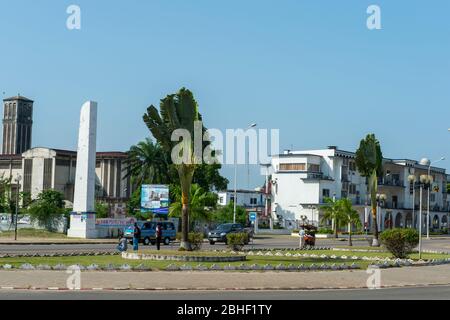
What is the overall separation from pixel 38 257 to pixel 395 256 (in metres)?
17.7

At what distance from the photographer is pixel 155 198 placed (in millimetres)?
70188

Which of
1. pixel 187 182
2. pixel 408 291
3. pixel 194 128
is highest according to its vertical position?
pixel 194 128

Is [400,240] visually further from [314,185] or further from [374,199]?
[314,185]

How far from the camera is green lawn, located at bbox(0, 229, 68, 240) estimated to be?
63481 mm

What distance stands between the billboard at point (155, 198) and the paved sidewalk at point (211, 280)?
43.1 metres

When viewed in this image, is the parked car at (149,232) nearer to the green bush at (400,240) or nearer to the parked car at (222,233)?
the parked car at (222,233)

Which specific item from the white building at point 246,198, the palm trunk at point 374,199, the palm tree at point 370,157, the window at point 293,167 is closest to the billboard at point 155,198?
the palm tree at point 370,157

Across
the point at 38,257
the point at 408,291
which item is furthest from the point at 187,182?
the point at 408,291

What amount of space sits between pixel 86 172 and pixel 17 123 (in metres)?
82.0

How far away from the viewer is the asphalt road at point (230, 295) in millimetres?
18578

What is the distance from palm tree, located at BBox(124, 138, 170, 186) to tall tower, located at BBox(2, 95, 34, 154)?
5936 cm

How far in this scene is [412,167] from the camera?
11519 cm

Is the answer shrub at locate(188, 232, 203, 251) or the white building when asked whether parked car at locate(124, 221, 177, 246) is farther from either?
the white building

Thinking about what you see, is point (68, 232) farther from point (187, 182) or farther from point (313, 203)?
point (313, 203)
